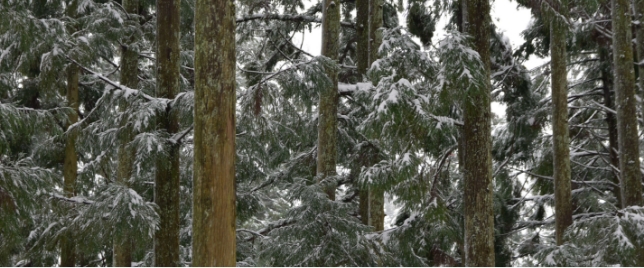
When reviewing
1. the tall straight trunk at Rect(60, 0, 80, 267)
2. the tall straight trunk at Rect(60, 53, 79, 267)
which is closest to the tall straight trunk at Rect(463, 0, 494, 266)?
the tall straight trunk at Rect(60, 53, 79, 267)

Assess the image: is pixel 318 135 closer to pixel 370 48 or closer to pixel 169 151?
pixel 370 48

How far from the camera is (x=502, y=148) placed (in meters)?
15.1

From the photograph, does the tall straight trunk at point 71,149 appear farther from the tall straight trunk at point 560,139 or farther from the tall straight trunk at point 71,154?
the tall straight trunk at point 560,139

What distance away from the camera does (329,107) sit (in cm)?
1118

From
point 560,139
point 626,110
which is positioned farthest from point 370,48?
point 626,110

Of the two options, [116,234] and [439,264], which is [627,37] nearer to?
[439,264]

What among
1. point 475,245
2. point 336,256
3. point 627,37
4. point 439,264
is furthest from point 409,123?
point 627,37

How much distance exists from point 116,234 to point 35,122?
125 inches

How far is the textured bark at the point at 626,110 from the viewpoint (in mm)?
10516

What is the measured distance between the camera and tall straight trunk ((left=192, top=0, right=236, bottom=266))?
5.91 metres

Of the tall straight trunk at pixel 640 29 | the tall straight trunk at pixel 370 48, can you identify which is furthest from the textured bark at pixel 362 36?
the tall straight trunk at pixel 640 29

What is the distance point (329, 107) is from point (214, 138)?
17.5 feet

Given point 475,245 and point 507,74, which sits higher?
point 507,74

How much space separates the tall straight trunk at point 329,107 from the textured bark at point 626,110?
4.76 meters
